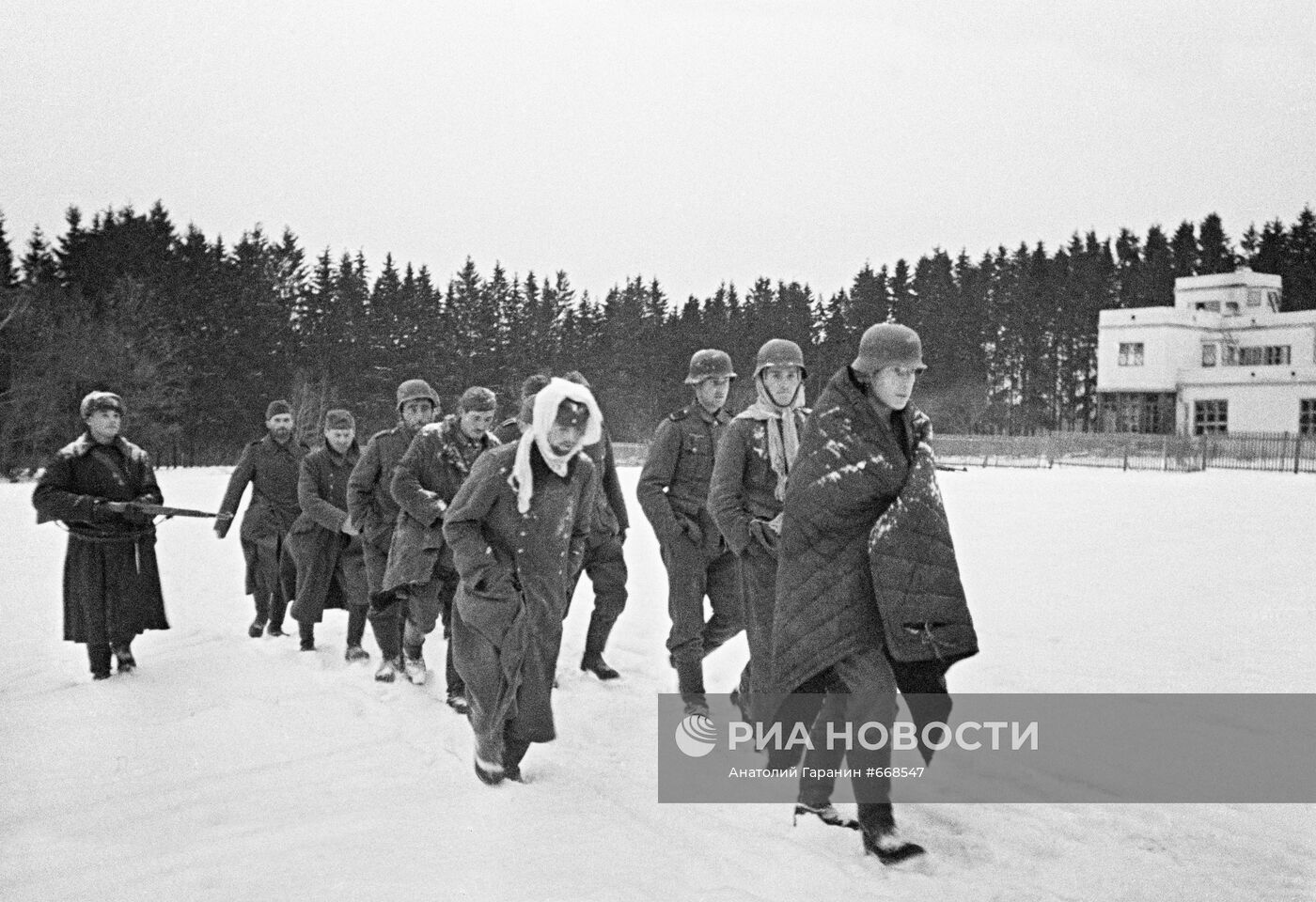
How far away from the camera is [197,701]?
6770mm

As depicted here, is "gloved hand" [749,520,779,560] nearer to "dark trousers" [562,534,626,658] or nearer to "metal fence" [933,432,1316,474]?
"dark trousers" [562,534,626,658]

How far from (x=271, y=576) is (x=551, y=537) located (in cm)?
502

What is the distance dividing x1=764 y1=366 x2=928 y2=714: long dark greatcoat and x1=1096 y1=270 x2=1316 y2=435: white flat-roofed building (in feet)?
178

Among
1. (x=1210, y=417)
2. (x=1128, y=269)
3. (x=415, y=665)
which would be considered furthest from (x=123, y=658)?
(x=1128, y=269)

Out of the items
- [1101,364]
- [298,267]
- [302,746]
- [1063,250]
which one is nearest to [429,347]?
[298,267]

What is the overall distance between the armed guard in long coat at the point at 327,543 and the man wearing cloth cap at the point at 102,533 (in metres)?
Result: 1.10

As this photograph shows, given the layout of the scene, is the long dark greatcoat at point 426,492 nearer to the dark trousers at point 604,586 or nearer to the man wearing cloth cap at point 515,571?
the dark trousers at point 604,586

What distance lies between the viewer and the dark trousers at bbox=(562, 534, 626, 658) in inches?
292

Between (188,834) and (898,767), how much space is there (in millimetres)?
3245

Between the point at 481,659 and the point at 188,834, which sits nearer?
the point at 188,834

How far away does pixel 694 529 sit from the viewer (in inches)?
249

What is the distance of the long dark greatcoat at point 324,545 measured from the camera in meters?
8.37

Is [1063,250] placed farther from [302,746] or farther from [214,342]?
[302,746]

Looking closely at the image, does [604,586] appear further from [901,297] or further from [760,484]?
[901,297]
